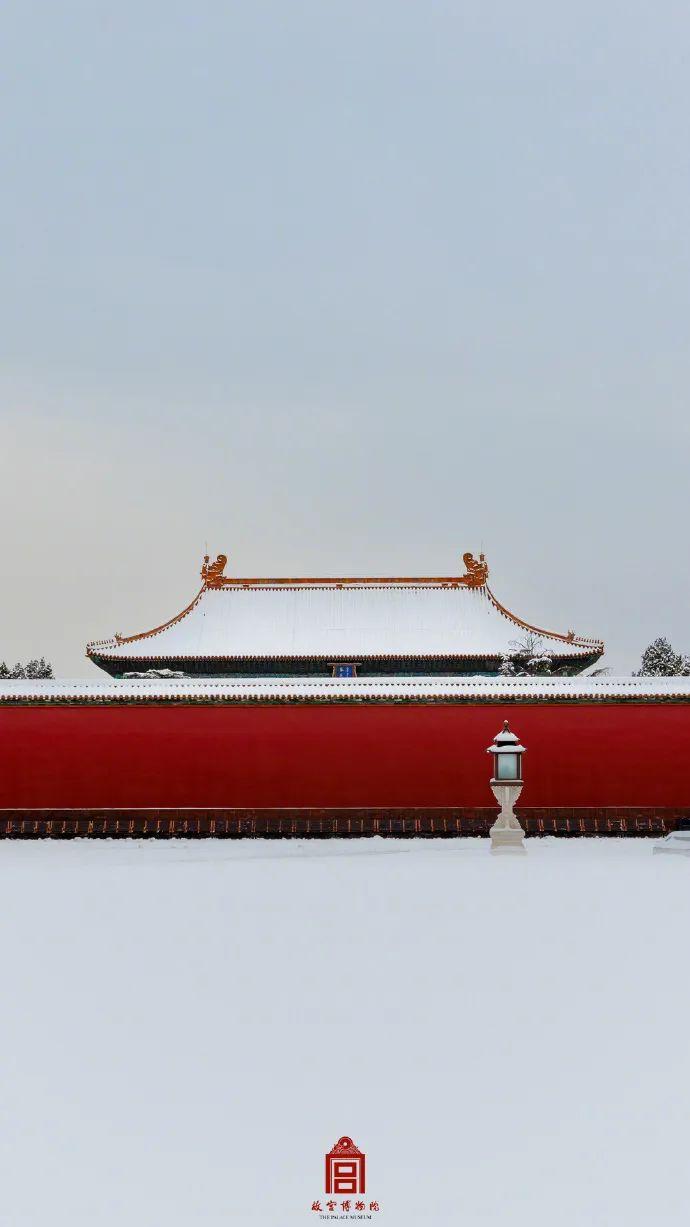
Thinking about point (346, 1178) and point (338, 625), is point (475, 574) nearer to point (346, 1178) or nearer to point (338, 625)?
point (338, 625)

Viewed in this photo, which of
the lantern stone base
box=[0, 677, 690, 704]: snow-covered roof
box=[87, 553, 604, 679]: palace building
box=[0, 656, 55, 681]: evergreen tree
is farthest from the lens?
box=[0, 656, 55, 681]: evergreen tree

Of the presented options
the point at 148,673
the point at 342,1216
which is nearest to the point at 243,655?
the point at 148,673

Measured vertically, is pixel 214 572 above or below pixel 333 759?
above

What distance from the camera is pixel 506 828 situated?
52.9ft

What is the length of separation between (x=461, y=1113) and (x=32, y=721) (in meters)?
14.0

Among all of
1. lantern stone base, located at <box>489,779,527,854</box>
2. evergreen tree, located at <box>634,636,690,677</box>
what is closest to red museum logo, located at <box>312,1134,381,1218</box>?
lantern stone base, located at <box>489,779,527,854</box>

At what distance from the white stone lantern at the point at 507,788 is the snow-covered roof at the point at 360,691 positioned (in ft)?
7.25

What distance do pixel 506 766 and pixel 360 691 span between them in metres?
3.67

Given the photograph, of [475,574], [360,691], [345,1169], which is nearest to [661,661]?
[475,574]

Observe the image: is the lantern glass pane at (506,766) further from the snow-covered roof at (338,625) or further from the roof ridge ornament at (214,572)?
the roof ridge ornament at (214,572)

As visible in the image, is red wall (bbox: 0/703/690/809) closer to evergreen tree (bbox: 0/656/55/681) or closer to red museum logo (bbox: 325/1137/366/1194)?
red museum logo (bbox: 325/1137/366/1194)

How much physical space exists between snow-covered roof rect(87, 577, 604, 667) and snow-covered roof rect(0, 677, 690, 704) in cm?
504

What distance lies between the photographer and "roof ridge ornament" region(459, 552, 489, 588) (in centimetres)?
2852

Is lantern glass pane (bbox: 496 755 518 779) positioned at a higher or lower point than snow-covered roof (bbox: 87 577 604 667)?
lower
